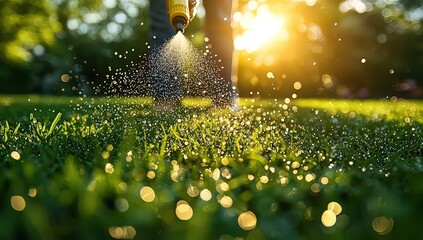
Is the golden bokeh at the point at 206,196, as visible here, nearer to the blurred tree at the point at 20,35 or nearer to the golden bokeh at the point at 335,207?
the golden bokeh at the point at 335,207

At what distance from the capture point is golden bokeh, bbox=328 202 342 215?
45.1 inches

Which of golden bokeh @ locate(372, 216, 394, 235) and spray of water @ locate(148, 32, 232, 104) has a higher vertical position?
spray of water @ locate(148, 32, 232, 104)

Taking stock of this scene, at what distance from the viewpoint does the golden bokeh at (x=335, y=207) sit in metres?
1.15

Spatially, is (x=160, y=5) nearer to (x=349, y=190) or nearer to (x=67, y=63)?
(x=349, y=190)

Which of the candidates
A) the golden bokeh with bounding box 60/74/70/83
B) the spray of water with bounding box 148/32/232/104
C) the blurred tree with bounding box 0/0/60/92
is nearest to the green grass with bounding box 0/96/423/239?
the spray of water with bounding box 148/32/232/104

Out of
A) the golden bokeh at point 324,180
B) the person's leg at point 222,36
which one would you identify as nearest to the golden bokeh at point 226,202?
the golden bokeh at point 324,180

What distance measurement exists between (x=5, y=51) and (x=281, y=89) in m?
12.1

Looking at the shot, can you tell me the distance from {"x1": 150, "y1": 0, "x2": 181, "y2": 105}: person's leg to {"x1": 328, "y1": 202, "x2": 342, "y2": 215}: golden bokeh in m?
3.53

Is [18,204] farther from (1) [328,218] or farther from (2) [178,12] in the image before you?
(2) [178,12]

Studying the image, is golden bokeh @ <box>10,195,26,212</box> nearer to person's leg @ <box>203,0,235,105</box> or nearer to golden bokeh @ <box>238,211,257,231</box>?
golden bokeh @ <box>238,211,257,231</box>

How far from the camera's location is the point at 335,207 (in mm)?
1170

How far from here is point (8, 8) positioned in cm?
2352

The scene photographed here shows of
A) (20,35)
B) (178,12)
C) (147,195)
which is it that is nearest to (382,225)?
(147,195)

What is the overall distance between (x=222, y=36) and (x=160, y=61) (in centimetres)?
64
